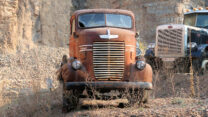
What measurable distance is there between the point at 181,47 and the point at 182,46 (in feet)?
0.17

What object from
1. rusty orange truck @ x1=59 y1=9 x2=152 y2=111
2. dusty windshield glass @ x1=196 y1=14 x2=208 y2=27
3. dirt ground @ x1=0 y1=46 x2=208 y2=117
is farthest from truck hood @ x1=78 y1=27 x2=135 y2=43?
dusty windshield glass @ x1=196 y1=14 x2=208 y2=27

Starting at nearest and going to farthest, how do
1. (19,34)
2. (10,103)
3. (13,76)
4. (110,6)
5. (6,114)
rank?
(6,114), (10,103), (13,76), (19,34), (110,6)

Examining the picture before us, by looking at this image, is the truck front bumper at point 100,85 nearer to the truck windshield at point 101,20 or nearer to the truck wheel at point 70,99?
the truck wheel at point 70,99

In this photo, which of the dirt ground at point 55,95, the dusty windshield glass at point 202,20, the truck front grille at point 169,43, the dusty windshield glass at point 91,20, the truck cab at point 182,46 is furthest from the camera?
the dusty windshield glass at point 202,20

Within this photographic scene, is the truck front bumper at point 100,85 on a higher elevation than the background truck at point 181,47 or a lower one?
lower

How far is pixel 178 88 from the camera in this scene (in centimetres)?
1157

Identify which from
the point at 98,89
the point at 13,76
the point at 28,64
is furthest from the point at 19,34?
the point at 98,89

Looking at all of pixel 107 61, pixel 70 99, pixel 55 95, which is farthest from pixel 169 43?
pixel 70 99

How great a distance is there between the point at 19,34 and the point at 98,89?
1464 centimetres

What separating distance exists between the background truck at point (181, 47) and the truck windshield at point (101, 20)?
3.75 metres

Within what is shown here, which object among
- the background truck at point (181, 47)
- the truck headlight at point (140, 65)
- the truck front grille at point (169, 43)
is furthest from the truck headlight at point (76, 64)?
the truck front grille at point (169, 43)

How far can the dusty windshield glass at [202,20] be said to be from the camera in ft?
45.0

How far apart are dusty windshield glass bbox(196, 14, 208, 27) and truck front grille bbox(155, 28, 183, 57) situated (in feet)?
6.16

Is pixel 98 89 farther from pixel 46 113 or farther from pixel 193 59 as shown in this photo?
pixel 193 59
